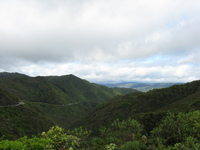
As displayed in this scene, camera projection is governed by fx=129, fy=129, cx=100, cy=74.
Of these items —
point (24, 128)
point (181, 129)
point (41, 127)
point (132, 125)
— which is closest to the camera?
point (181, 129)

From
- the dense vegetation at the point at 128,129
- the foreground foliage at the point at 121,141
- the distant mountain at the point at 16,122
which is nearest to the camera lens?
the foreground foliage at the point at 121,141

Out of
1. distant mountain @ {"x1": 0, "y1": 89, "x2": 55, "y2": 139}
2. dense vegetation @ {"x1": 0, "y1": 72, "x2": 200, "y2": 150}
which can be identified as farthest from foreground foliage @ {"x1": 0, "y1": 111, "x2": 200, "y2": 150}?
distant mountain @ {"x1": 0, "y1": 89, "x2": 55, "y2": 139}

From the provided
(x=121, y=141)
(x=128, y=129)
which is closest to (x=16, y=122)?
(x=128, y=129)

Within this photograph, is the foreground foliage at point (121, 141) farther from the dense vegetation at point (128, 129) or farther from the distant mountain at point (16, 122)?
the distant mountain at point (16, 122)

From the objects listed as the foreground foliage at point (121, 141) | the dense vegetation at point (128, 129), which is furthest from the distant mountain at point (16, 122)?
the foreground foliage at point (121, 141)

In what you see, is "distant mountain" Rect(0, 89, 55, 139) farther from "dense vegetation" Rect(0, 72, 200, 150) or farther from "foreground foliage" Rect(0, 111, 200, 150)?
"foreground foliage" Rect(0, 111, 200, 150)

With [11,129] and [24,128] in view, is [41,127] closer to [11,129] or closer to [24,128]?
[24,128]

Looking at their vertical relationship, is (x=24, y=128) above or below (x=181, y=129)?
below

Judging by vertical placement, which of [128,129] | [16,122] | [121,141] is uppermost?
[121,141]

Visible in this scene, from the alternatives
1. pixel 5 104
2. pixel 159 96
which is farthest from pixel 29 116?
pixel 159 96

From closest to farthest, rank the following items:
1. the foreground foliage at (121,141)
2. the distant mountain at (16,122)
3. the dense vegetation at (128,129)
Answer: the foreground foliage at (121,141) → the dense vegetation at (128,129) → the distant mountain at (16,122)

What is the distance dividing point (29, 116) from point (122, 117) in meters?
112

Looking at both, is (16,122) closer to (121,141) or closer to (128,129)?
(128,129)

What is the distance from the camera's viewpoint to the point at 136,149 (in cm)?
2236
